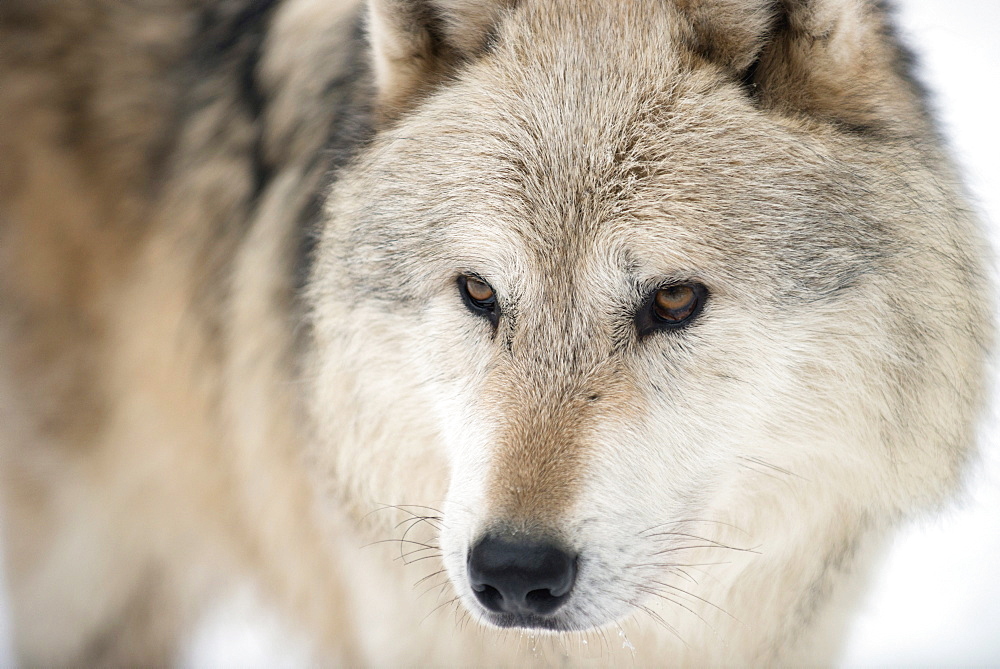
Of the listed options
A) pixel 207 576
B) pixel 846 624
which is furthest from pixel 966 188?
pixel 207 576

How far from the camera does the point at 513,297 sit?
1.75 m

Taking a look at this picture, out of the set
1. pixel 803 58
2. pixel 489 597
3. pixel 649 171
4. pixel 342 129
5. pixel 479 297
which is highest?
pixel 803 58

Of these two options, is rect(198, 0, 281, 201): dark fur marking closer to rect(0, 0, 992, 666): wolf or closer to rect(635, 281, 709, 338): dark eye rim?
rect(0, 0, 992, 666): wolf

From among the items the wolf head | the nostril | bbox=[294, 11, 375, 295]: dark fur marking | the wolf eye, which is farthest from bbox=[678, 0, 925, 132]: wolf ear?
the nostril

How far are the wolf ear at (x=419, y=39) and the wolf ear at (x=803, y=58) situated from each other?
454 millimetres

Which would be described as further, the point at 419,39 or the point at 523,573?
the point at 419,39

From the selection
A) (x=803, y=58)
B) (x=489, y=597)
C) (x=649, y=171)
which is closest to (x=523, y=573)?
(x=489, y=597)

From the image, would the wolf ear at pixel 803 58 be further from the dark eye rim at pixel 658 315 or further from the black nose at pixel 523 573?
the black nose at pixel 523 573

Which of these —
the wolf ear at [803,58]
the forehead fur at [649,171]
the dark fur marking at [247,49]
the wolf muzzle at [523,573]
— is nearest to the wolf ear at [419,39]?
the forehead fur at [649,171]

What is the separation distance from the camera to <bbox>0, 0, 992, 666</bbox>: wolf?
5.46 ft

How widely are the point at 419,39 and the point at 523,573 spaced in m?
1.19

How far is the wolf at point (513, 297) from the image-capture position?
5.46 feet

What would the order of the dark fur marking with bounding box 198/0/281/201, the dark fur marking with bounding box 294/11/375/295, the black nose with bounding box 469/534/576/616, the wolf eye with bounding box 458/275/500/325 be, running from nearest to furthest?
the black nose with bounding box 469/534/576/616
the wolf eye with bounding box 458/275/500/325
the dark fur marking with bounding box 294/11/375/295
the dark fur marking with bounding box 198/0/281/201

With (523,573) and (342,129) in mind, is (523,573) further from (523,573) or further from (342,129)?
(342,129)
